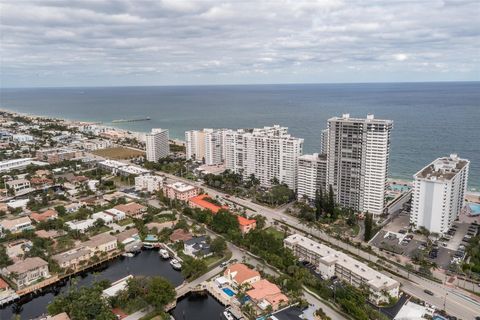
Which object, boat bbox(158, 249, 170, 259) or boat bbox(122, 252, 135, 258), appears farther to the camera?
boat bbox(122, 252, 135, 258)

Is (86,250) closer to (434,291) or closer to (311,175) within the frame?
(311,175)

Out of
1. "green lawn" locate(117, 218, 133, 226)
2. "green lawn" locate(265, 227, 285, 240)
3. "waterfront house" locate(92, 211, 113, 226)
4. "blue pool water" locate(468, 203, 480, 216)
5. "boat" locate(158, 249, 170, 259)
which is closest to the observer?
"boat" locate(158, 249, 170, 259)

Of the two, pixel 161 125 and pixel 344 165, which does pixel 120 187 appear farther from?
pixel 161 125

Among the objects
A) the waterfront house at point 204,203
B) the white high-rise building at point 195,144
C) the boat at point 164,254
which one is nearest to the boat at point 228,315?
the boat at point 164,254

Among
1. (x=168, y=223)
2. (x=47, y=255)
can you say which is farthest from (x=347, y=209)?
(x=47, y=255)

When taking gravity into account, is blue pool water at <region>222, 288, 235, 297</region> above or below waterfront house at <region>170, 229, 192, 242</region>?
below

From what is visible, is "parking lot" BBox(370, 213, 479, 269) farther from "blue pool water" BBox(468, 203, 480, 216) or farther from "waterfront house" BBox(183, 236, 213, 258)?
"waterfront house" BBox(183, 236, 213, 258)

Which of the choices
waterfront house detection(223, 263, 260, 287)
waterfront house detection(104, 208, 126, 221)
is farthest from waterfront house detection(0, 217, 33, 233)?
waterfront house detection(223, 263, 260, 287)
